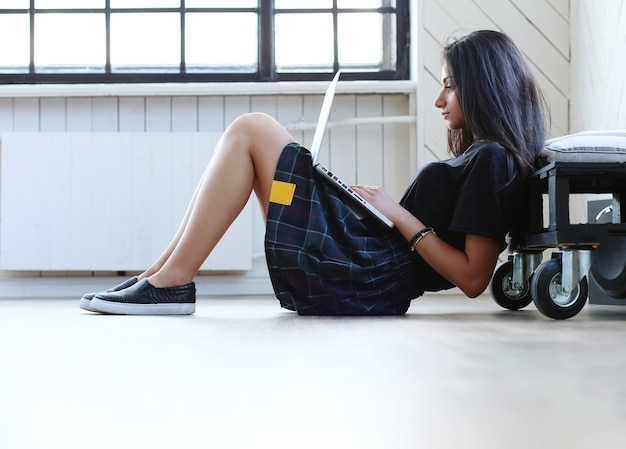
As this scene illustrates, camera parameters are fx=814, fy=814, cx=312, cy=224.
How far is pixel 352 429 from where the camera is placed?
598 mm

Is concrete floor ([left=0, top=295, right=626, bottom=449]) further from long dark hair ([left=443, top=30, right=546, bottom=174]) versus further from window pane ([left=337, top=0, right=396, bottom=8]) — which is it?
window pane ([left=337, top=0, right=396, bottom=8])

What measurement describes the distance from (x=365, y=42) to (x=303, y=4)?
0.29 m

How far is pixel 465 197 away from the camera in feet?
5.55

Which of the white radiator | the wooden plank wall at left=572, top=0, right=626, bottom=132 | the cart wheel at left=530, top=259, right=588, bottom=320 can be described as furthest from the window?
the cart wheel at left=530, top=259, right=588, bottom=320

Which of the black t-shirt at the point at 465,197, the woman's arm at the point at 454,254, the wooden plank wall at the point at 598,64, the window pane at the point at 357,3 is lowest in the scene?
the woman's arm at the point at 454,254

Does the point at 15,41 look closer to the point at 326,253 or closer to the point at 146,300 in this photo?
the point at 146,300

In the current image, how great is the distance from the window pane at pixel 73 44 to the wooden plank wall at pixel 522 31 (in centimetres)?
128

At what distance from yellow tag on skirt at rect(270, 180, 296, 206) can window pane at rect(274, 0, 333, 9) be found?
172 cm

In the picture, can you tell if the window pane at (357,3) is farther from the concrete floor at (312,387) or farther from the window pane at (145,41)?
the concrete floor at (312,387)

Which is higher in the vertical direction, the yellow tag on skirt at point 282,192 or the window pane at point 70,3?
the window pane at point 70,3

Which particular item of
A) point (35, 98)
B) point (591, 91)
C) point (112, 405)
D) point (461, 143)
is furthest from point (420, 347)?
point (35, 98)

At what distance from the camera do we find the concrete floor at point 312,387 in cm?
58

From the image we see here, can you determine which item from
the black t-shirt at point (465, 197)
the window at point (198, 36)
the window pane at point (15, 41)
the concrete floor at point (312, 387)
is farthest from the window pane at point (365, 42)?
the concrete floor at point (312, 387)

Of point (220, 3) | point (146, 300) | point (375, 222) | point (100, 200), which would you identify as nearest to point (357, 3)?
point (220, 3)
